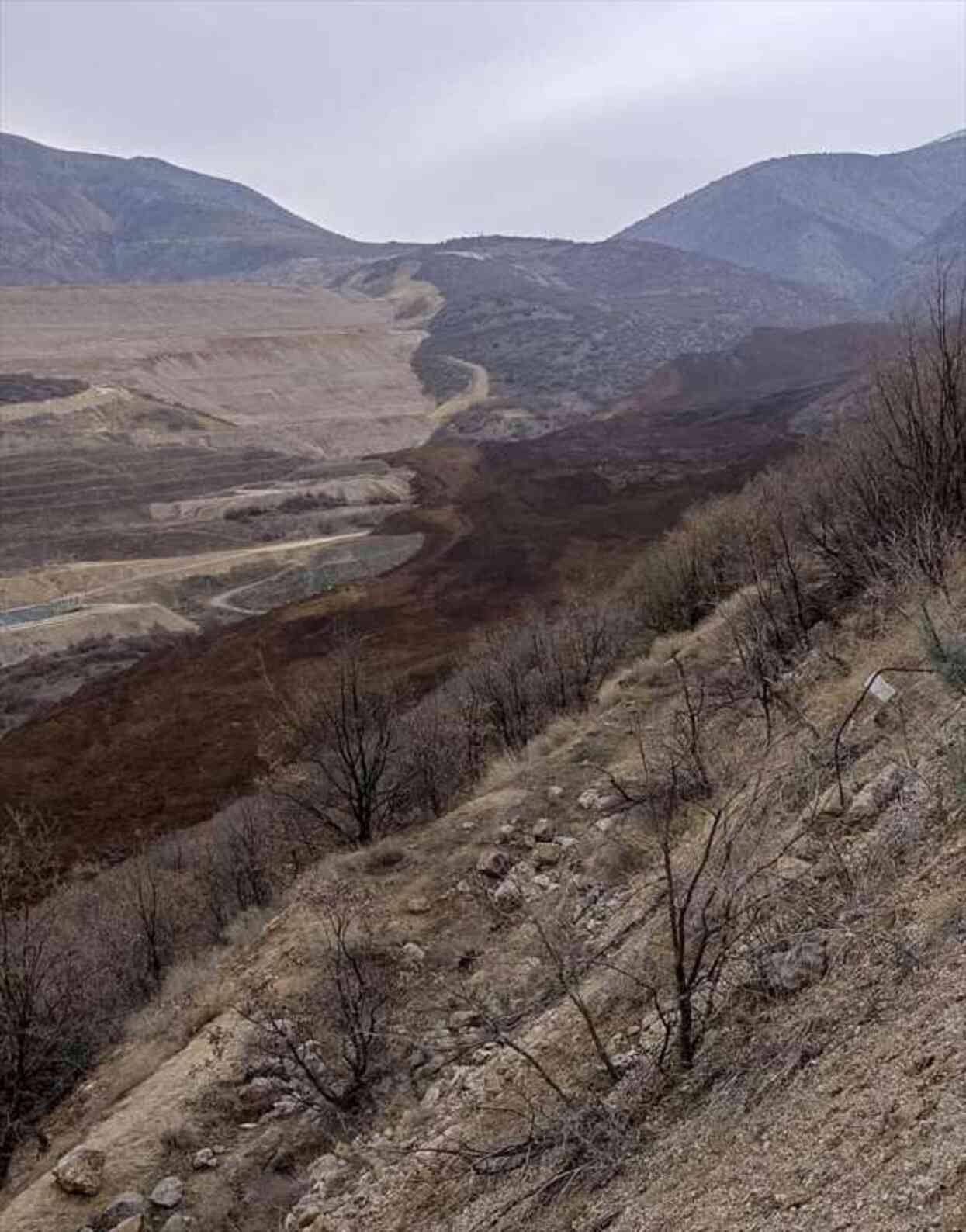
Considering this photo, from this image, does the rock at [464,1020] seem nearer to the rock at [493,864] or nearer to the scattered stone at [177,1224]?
the scattered stone at [177,1224]

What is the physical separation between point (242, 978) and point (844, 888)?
23.0 feet

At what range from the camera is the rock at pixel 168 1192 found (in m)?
8.19

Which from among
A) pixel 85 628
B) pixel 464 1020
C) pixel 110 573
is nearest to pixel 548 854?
pixel 464 1020

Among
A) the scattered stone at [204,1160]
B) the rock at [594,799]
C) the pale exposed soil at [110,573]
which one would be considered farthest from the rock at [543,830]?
the pale exposed soil at [110,573]

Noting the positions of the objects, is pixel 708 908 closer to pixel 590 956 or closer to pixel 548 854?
pixel 590 956

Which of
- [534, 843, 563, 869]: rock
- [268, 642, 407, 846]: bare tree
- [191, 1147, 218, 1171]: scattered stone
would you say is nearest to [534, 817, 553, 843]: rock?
[534, 843, 563, 869]: rock

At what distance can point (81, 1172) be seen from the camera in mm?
8570

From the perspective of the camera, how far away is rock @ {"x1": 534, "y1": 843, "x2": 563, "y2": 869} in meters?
11.6

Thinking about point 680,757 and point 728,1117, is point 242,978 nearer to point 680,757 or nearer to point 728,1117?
point 680,757

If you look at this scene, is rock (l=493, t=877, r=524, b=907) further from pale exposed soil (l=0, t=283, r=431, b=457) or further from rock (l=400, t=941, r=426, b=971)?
pale exposed soil (l=0, t=283, r=431, b=457)

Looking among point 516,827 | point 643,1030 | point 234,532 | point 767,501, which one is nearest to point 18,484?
point 234,532

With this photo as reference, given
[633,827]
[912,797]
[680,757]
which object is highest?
[912,797]

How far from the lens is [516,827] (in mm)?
12617

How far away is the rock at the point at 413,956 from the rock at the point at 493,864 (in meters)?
1.38
